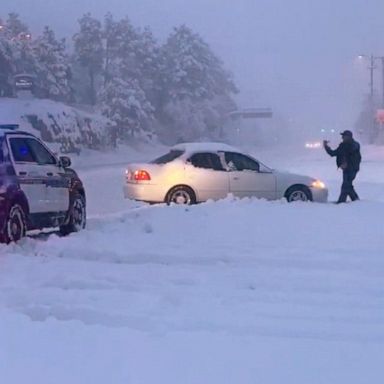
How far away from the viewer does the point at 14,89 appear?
72375mm

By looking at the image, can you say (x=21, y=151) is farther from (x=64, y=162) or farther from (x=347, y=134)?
(x=347, y=134)

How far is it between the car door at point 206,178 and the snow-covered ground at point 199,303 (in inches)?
165

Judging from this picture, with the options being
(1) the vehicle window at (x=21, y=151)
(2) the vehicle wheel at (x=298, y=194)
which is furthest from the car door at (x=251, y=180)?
(1) the vehicle window at (x=21, y=151)

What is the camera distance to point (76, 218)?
13.1 metres

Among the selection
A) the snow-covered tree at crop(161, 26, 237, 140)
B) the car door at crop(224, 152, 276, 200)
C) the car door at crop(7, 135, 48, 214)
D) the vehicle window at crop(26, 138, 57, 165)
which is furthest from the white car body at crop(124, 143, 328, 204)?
the snow-covered tree at crop(161, 26, 237, 140)

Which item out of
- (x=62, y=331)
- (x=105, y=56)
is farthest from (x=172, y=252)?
(x=105, y=56)

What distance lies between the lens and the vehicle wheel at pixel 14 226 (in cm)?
1048

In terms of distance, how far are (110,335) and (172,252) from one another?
400 centimetres

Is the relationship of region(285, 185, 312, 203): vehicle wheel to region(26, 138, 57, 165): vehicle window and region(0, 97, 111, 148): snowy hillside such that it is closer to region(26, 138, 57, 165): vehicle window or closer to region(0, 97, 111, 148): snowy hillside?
region(26, 138, 57, 165): vehicle window

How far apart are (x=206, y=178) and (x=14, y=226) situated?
6.91m

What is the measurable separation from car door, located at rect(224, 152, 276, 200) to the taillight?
1806 millimetres

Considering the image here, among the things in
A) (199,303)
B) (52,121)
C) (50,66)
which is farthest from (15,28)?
(199,303)

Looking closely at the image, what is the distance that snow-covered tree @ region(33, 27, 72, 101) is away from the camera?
3009 inches

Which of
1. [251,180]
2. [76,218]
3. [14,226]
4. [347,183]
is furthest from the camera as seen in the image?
[251,180]
